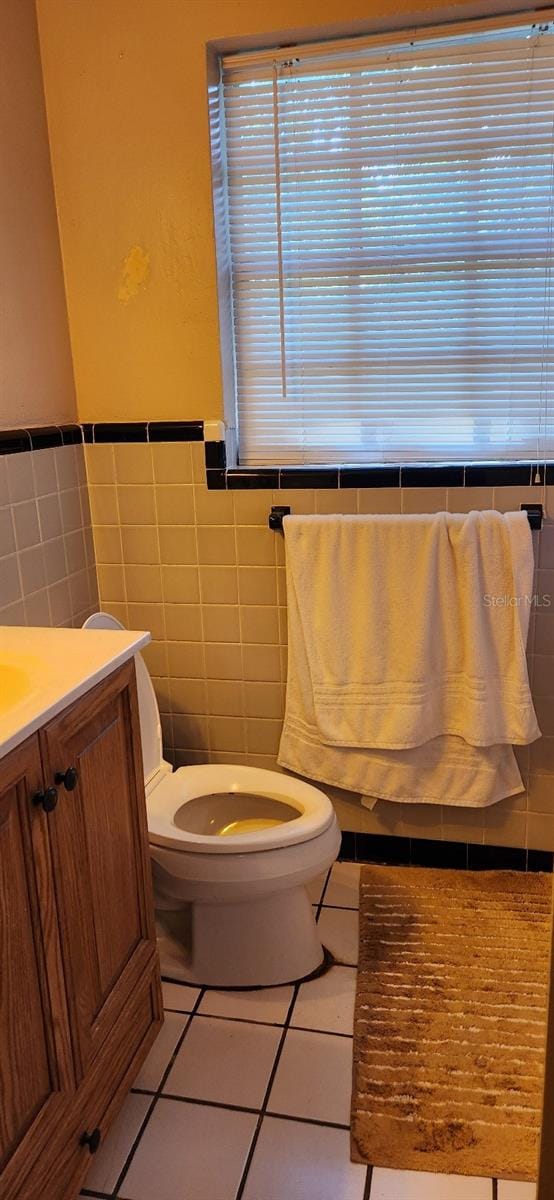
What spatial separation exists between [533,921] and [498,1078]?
515mm

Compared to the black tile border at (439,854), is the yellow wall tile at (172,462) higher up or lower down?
higher up

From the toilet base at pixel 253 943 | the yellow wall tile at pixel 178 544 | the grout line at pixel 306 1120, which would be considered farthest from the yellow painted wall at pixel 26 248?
the grout line at pixel 306 1120

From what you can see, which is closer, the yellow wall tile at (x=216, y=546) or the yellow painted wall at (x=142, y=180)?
the yellow painted wall at (x=142, y=180)

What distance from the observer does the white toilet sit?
1722mm

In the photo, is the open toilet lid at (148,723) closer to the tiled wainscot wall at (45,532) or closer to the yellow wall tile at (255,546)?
the tiled wainscot wall at (45,532)

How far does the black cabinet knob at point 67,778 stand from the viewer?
3.93 feet

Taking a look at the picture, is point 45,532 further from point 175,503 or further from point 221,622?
point 221,622

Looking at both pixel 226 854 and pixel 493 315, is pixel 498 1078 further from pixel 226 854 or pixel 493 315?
pixel 493 315

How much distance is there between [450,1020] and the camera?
1.75 metres

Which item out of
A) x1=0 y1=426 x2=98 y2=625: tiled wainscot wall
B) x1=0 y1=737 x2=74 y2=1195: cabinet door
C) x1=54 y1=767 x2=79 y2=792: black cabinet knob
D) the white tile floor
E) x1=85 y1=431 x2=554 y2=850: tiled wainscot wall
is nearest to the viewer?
x1=0 y1=737 x2=74 y2=1195: cabinet door

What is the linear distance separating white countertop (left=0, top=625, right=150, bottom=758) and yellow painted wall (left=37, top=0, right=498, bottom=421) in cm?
84

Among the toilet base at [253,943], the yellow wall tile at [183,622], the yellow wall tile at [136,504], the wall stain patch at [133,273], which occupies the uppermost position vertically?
the wall stain patch at [133,273]

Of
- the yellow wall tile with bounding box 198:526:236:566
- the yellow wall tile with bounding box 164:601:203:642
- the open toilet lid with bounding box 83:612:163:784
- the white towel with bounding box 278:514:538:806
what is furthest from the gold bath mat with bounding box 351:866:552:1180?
the yellow wall tile with bounding box 198:526:236:566

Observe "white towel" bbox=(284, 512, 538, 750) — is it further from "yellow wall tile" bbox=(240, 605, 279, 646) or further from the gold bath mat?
the gold bath mat
